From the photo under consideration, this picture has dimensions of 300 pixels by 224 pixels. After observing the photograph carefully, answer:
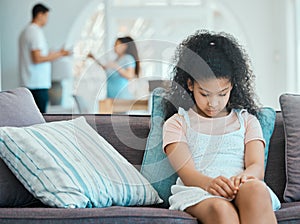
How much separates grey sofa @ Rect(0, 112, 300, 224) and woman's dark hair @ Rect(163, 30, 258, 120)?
17 centimetres

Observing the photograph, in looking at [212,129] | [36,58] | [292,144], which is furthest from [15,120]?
[36,58]

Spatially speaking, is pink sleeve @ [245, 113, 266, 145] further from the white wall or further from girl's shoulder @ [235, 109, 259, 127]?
the white wall

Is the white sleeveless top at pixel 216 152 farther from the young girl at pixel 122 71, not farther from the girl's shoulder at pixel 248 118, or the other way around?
the young girl at pixel 122 71

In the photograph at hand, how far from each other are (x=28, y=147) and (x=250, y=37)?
5717mm

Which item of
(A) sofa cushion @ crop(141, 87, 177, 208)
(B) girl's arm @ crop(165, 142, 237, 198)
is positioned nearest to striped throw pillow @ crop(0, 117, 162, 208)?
(A) sofa cushion @ crop(141, 87, 177, 208)

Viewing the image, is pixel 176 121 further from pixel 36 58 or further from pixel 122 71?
pixel 36 58

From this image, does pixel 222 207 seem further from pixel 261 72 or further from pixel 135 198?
pixel 261 72

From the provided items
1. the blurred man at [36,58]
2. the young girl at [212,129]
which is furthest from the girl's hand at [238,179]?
the blurred man at [36,58]

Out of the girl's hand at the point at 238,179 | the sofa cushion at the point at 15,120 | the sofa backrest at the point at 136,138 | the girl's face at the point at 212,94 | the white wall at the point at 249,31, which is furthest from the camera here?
the white wall at the point at 249,31

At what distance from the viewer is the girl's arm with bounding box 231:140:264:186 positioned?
211 centimetres

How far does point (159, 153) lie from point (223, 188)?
427mm

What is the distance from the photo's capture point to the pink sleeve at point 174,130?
7.31 feet

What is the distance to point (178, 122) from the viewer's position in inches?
89.8

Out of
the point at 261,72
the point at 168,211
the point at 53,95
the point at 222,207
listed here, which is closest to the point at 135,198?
the point at 168,211
